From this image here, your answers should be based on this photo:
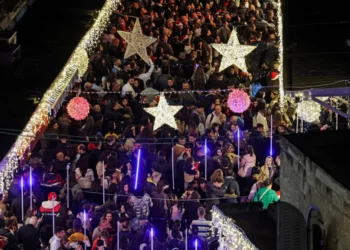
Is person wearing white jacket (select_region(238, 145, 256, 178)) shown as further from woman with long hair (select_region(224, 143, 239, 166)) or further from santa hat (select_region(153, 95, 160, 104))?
santa hat (select_region(153, 95, 160, 104))

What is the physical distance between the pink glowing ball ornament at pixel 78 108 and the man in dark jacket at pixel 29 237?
5397 mm

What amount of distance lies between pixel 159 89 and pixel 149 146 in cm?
450

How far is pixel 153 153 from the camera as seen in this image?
2870cm

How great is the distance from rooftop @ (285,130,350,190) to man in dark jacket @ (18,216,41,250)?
5.79 meters

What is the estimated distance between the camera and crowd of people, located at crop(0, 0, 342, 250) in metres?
25.1

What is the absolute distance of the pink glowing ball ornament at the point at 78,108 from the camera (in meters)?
30.0

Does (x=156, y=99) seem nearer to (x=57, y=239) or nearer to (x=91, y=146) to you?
(x=91, y=146)

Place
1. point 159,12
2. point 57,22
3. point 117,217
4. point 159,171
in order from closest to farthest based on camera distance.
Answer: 1. point 117,217
2. point 159,171
3. point 159,12
4. point 57,22

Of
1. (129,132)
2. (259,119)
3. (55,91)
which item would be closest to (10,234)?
(129,132)

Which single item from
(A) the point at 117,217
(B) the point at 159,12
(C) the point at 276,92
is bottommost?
(A) the point at 117,217

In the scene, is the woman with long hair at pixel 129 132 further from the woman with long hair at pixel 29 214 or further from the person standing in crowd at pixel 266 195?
the person standing in crowd at pixel 266 195

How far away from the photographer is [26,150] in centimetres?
3011

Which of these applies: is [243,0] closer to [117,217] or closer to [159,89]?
[159,89]

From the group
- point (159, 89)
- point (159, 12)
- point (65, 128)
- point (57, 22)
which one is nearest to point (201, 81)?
point (159, 89)
